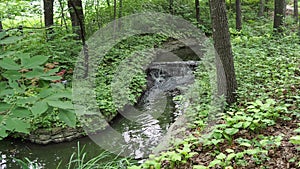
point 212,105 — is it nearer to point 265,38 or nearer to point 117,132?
point 117,132

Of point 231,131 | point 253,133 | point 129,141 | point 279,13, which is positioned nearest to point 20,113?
point 231,131

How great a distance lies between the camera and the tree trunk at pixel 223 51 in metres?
4.35

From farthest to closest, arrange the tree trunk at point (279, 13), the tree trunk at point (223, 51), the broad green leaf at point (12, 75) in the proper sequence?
the tree trunk at point (279, 13), the tree trunk at point (223, 51), the broad green leaf at point (12, 75)

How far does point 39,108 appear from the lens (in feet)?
3.80

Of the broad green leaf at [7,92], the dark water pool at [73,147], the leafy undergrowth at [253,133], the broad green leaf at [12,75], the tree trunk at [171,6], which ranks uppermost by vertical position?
the tree trunk at [171,6]

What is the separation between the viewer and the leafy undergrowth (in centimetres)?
291

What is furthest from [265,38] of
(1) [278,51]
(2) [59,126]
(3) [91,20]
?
(3) [91,20]

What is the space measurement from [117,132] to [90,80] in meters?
2.26

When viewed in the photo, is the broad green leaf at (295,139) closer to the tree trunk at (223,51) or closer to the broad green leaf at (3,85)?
the tree trunk at (223,51)

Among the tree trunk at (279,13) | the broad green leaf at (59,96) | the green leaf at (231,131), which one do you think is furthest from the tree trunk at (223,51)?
the tree trunk at (279,13)

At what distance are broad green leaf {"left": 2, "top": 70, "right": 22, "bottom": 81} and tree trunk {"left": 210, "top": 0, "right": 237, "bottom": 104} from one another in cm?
359

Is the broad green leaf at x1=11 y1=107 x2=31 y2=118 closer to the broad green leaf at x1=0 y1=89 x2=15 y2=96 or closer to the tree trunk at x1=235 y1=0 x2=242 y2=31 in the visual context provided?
the broad green leaf at x1=0 y1=89 x2=15 y2=96

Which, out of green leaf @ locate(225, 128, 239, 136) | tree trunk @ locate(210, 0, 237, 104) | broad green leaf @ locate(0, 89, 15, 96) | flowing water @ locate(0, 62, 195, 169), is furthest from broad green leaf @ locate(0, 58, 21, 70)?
tree trunk @ locate(210, 0, 237, 104)

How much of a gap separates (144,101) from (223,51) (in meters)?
3.60
